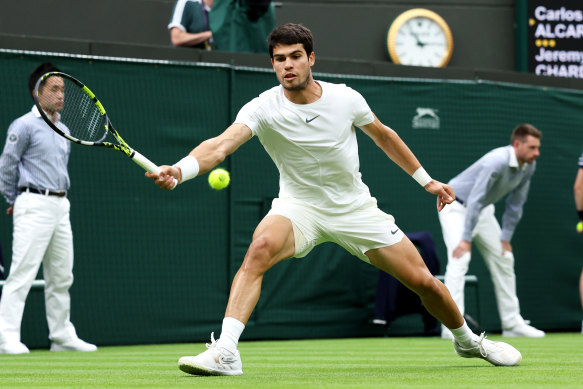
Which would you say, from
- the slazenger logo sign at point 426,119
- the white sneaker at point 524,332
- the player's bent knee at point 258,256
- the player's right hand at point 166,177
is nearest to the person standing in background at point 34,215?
the player's bent knee at point 258,256

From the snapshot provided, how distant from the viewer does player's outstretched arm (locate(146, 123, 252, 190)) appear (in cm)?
484

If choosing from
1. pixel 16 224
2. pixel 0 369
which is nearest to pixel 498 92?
pixel 16 224

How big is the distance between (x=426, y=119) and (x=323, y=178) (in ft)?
19.3

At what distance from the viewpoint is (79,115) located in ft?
22.8

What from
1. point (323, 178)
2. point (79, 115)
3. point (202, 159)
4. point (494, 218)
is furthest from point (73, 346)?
point (494, 218)

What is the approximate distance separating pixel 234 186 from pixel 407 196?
6.62 ft

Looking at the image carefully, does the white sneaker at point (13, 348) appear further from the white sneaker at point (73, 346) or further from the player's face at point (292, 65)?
the player's face at point (292, 65)

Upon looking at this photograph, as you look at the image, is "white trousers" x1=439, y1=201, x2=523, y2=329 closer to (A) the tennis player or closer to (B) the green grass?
(B) the green grass

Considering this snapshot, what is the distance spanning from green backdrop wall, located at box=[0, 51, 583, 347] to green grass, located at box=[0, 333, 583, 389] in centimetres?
63

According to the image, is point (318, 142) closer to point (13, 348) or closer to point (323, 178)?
point (323, 178)

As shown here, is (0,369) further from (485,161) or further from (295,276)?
(485,161)

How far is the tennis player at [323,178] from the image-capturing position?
569 centimetres

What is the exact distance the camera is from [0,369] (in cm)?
649

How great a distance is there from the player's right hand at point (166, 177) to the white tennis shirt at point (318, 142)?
91 cm
